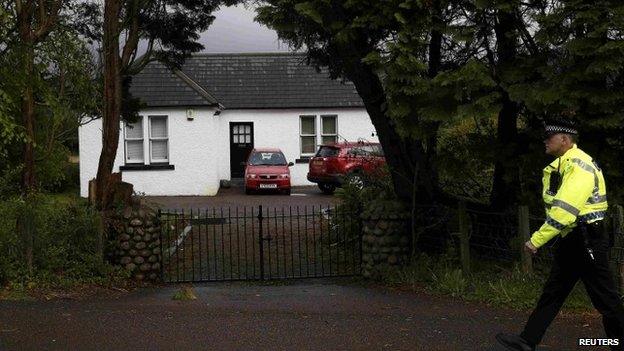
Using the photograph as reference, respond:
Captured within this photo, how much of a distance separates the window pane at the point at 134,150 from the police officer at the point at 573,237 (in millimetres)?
22135

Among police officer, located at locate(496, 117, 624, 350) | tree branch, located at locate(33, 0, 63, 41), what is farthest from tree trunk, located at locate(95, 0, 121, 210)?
police officer, located at locate(496, 117, 624, 350)

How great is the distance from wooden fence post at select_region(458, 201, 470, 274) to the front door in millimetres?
21318

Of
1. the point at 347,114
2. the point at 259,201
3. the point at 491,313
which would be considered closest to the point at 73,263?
the point at 491,313

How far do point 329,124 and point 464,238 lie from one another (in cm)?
2127

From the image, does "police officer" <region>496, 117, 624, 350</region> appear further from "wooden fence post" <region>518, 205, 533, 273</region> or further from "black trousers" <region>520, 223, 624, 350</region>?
"wooden fence post" <region>518, 205, 533, 273</region>

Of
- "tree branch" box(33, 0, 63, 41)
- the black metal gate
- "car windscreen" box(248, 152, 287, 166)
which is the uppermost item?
"tree branch" box(33, 0, 63, 41)

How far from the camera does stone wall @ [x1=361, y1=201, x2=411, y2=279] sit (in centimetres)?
1178

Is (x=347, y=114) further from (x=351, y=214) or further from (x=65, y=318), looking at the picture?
(x=65, y=318)

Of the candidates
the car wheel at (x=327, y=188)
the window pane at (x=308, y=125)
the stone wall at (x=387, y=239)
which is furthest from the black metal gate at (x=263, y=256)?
the window pane at (x=308, y=125)

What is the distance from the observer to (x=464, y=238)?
1050cm

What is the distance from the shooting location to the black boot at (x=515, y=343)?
640cm

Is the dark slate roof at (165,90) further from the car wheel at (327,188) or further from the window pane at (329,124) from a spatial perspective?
the window pane at (329,124)

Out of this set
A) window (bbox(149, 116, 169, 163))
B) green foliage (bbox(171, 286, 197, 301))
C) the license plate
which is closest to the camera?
green foliage (bbox(171, 286, 197, 301))

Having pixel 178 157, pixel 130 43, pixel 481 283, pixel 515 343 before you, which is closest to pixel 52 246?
pixel 130 43
